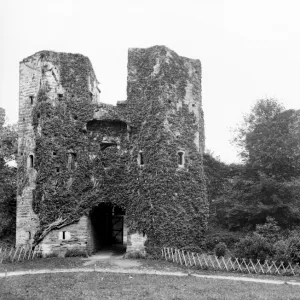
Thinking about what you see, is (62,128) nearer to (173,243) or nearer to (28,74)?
(28,74)

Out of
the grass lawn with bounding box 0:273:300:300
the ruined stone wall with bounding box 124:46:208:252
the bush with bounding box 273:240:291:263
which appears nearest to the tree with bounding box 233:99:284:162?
the ruined stone wall with bounding box 124:46:208:252

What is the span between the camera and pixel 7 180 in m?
36.0

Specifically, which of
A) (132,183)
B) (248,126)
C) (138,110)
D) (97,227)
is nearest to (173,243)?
(132,183)

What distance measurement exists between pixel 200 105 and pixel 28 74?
1279 centimetres

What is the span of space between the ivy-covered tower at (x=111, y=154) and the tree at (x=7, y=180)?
3549 millimetres

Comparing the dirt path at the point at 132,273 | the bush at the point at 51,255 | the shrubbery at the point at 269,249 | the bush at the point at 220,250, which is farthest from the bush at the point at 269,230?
the bush at the point at 51,255

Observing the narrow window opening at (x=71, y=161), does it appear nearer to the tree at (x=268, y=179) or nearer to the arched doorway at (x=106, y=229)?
the arched doorway at (x=106, y=229)

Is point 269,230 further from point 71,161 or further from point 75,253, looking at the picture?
point 71,161

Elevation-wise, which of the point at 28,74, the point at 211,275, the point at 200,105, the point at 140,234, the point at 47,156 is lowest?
the point at 211,275

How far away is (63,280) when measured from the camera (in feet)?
62.5

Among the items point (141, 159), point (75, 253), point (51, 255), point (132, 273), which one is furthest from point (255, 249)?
point (51, 255)

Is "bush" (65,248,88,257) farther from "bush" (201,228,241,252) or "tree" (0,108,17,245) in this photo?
"bush" (201,228,241,252)

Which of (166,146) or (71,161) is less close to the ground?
(166,146)

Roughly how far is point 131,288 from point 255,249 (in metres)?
8.88
